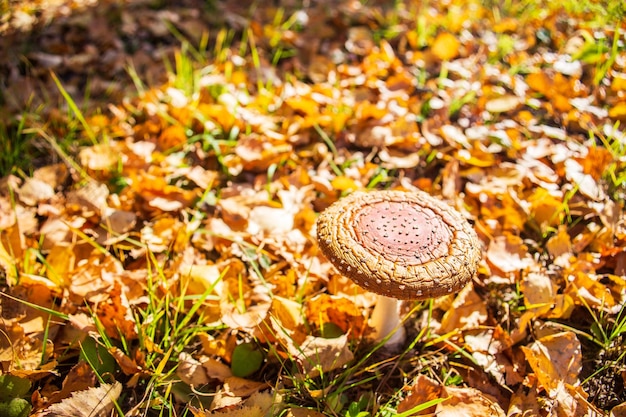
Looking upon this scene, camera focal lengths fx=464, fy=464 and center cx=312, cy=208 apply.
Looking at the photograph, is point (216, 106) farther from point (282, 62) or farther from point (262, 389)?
point (262, 389)

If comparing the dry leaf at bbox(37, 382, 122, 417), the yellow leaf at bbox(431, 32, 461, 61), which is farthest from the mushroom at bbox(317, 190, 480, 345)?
the yellow leaf at bbox(431, 32, 461, 61)

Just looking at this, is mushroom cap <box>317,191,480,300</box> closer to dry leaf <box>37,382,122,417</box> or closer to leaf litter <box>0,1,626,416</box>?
leaf litter <box>0,1,626,416</box>

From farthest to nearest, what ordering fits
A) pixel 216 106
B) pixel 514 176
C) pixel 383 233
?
1. pixel 216 106
2. pixel 514 176
3. pixel 383 233

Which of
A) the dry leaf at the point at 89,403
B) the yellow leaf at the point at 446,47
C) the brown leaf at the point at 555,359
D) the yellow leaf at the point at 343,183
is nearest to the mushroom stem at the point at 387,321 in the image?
the brown leaf at the point at 555,359

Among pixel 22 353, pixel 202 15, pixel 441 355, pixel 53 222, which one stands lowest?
pixel 441 355

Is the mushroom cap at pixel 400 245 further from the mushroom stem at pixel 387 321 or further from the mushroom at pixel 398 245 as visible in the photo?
the mushroom stem at pixel 387 321

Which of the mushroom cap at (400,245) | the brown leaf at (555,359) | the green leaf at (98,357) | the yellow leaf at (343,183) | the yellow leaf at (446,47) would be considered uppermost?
the yellow leaf at (446,47)

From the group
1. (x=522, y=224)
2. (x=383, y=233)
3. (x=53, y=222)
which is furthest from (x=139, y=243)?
(x=522, y=224)
